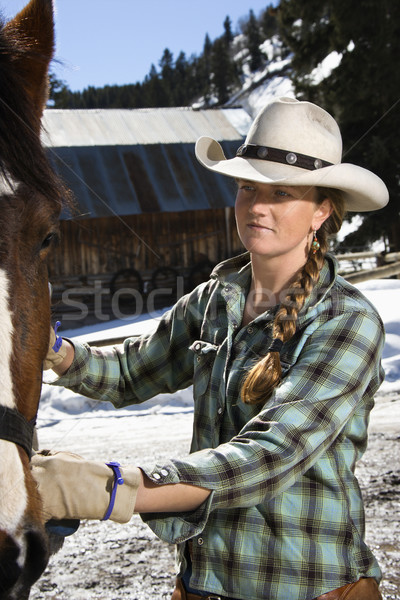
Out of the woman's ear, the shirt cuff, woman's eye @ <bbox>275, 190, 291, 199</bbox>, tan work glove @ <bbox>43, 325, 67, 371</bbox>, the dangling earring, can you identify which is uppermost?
woman's eye @ <bbox>275, 190, 291, 199</bbox>

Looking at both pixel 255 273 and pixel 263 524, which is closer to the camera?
pixel 263 524

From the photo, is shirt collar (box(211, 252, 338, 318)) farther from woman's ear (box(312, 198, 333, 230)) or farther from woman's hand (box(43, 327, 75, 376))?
woman's hand (box(43, 327, 75, 376))

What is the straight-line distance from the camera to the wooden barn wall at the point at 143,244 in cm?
1730

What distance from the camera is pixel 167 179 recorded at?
57.2ft

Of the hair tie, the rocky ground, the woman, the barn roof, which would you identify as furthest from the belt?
the barn roof

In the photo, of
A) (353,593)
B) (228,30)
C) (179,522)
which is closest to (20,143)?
(179,522)

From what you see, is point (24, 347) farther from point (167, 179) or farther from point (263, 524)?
point (167, 179)

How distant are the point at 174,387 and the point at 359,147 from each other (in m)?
18.0

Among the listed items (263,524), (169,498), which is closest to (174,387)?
(263,524)

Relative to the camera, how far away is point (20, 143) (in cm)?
188

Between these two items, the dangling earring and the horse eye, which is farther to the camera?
the dangling earring

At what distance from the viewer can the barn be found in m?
16.8

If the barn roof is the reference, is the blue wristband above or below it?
below

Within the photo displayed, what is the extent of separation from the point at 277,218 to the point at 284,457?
82cm
